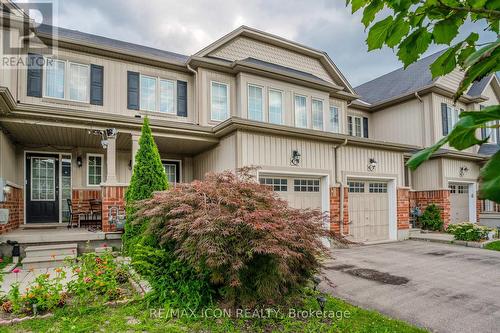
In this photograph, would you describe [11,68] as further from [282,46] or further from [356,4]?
[356,4]

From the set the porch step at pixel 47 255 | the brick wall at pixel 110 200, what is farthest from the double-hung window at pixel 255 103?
the porch step at pixel 47 255

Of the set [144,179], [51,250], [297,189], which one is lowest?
[51,250]

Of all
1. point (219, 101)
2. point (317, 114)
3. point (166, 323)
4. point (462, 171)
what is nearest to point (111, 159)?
point (219, 101)

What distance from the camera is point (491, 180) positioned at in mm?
691

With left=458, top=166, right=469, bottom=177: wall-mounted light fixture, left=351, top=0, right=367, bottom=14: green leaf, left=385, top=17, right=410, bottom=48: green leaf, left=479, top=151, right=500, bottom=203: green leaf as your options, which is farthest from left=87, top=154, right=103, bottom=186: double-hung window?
left=458, top=166, right=469, bottom=177: wall-mounted light fixture

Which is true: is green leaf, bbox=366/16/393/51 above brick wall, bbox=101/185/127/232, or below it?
above

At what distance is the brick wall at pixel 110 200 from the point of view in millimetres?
8227

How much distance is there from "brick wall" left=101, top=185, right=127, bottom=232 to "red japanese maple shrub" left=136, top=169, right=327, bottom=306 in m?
3.67

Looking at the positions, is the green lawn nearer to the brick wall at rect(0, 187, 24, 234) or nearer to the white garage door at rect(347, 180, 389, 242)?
the brick wall at rect(0, 187, 24, 234)

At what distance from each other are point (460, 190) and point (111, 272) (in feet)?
51.3

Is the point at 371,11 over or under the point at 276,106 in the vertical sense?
under

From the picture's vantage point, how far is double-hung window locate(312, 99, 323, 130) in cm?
1222

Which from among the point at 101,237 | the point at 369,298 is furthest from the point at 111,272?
the point at 369,298

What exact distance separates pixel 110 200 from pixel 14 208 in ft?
9.22
